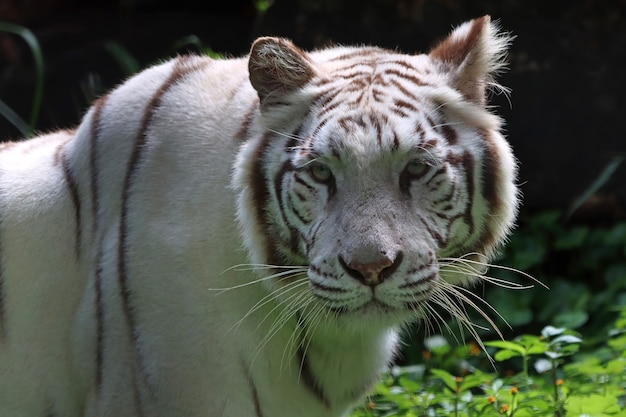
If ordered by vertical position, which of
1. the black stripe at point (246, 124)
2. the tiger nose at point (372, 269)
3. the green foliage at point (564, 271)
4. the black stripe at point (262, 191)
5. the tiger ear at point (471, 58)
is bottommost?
the green foliage at point (564, 271)

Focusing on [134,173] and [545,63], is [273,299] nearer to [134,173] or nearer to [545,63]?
[134,173]

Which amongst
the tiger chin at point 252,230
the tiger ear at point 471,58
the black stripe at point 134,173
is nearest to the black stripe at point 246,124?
Result: the tiger chin at point 252,230

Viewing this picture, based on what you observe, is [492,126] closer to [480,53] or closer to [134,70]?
[480,53]

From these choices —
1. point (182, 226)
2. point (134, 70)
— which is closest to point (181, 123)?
point (182, 226)

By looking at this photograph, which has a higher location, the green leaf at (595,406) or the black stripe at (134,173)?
the black stripe at (134,173)

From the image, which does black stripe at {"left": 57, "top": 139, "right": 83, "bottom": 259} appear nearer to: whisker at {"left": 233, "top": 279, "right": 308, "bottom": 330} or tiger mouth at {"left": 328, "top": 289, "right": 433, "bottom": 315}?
whisker at {"left": 233, "top": 279, "right": 308, "bottom": 330}

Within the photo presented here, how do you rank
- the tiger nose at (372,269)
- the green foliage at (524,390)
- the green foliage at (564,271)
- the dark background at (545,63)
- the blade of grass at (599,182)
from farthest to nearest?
the dark background at (545,63) < the blade of grass at (599,182) < the green foliage at (564,271) < the green foliage at (524,390) < the tiger nose at (372,269)

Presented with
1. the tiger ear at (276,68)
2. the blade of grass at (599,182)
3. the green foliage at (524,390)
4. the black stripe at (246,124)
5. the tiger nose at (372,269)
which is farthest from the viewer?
the blade of grass at (599,182)

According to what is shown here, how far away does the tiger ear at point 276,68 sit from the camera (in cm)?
232

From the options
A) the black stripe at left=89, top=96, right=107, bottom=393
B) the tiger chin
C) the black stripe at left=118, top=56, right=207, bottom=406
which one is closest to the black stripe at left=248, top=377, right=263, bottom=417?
the tiger chin

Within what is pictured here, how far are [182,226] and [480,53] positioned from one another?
82 cm

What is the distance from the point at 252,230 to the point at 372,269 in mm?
367

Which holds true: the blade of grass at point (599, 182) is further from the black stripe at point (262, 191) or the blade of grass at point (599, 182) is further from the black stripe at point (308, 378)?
the black stripe at point (262, 191)

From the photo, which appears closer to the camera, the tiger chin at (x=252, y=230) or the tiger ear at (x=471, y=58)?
the tiger chin at (x=252, y=230)
